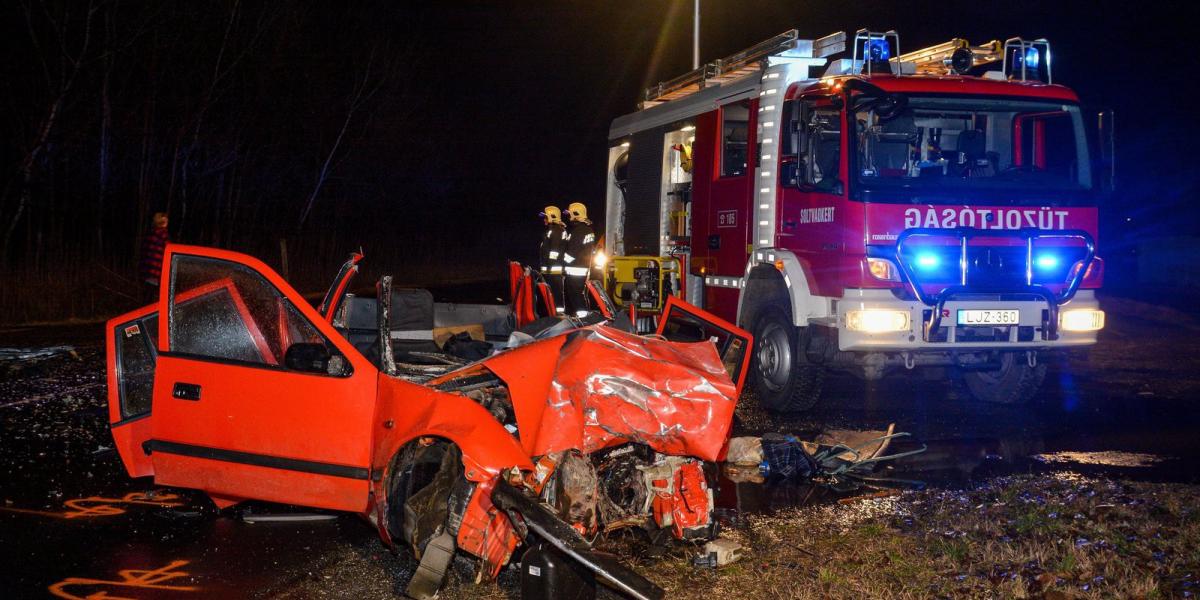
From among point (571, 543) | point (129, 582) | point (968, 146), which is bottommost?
point (129, 582)

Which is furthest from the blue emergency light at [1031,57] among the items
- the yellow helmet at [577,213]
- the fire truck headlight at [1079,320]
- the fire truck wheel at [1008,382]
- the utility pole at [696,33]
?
the utility pole at [696,33]

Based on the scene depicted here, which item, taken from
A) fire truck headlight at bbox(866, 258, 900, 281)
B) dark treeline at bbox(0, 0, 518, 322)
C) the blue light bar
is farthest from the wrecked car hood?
dark treeline at bbox(0, 0, 518, 322)

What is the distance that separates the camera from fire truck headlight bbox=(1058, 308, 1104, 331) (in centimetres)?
839

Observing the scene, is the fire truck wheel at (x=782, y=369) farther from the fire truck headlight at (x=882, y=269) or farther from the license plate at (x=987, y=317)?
the license plate at (x=987, y=317)

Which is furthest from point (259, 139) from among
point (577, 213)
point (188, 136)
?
point (577, 213)

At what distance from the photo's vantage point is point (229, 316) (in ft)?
17.6

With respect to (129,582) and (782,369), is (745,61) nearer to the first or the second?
(782,369)

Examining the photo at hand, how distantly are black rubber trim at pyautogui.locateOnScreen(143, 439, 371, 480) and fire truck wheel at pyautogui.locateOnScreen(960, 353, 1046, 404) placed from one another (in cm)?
615

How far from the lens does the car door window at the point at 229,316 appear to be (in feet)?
16.7

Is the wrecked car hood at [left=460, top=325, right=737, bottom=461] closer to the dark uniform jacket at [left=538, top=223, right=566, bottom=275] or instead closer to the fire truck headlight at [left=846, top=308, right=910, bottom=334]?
the fire truck headlight at [left=846, top=308, right=910, bottom=334]

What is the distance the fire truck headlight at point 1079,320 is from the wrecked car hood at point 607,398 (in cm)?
473

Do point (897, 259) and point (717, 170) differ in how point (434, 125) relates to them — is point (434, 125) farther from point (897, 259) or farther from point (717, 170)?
point (897, 259)

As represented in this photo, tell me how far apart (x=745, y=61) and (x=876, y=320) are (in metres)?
3.70

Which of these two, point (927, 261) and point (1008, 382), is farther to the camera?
point (1008, 382)
